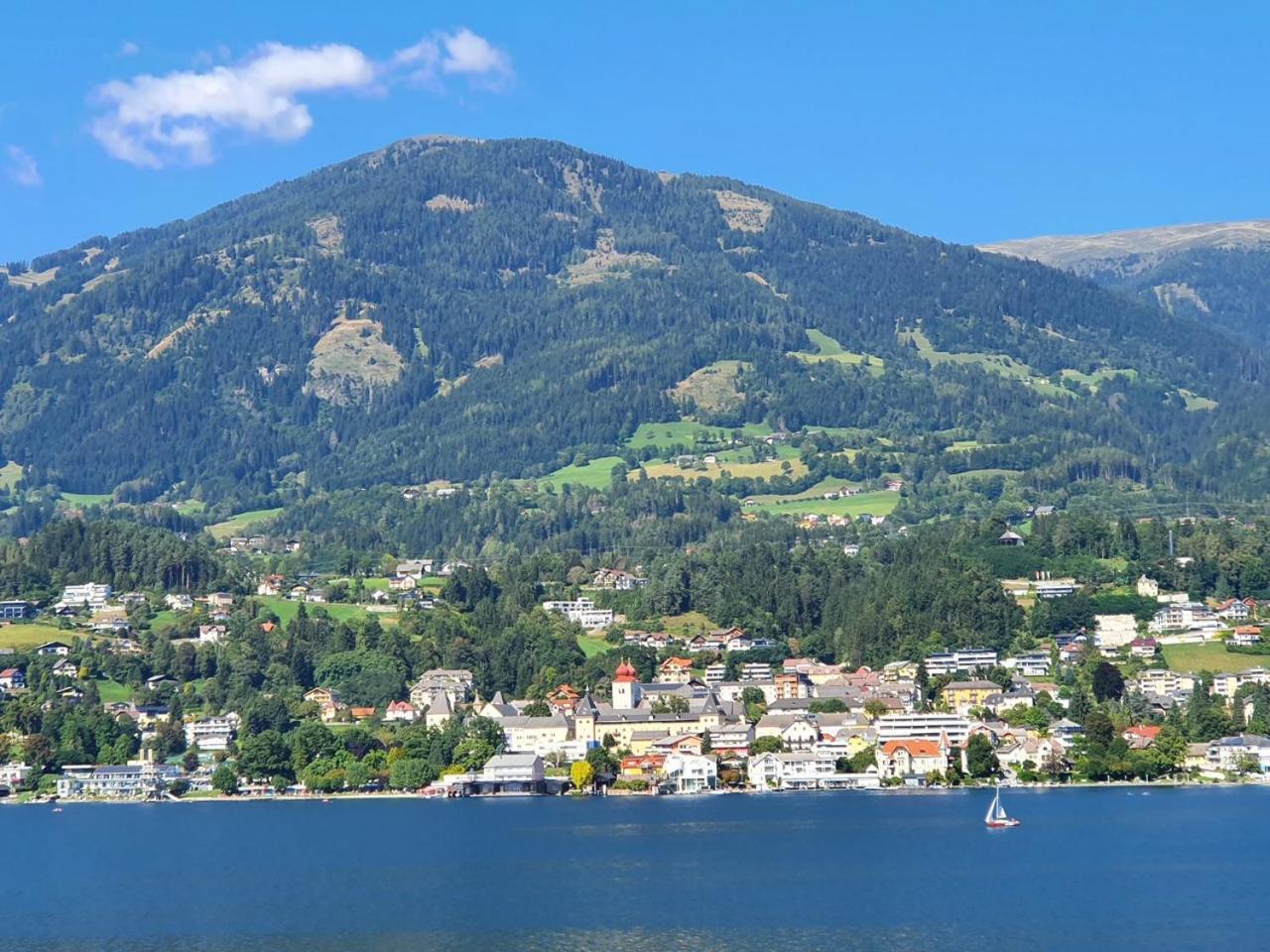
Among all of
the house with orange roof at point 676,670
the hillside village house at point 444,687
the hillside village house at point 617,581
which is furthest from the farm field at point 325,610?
the house with orange roof at point 676,670

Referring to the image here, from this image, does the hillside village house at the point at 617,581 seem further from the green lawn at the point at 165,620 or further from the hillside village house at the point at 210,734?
the hillside village house at the point at 210,734

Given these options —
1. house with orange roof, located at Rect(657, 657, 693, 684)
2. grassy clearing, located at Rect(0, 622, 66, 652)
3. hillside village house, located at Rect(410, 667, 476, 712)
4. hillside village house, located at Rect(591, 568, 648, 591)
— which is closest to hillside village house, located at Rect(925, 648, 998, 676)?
house with orange roof, located at Rect(657, 657, 693, 684)

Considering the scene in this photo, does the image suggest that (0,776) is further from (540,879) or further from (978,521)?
(978,521)

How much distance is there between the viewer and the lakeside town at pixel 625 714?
Answer: 128625 millimetres

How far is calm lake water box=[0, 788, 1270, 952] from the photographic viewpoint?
69375 mm

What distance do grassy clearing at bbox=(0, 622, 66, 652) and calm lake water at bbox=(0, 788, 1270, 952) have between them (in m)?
45.8

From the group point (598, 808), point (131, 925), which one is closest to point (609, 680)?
point (598, 808)

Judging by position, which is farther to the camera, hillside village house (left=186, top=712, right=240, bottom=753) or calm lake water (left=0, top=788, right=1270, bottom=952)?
hillside village house (left=186, top=712, right=240, bottom=753)

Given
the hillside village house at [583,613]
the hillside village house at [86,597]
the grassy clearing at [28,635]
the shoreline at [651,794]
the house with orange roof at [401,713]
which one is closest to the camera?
the shoreline at [651,794]

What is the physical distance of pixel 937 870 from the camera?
81812 mm

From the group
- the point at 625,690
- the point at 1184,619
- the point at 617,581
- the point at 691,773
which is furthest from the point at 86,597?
the point at 1184,619

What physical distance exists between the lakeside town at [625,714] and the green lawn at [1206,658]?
44.2 inches

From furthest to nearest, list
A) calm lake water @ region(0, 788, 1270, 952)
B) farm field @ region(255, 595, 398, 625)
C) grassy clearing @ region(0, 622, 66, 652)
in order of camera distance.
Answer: farm field @ region(255, 595, 398, 625) → grassy clearing @ region(0, 622, 66, 652) → calm lake water @ region(0, 788, 1270, 952)

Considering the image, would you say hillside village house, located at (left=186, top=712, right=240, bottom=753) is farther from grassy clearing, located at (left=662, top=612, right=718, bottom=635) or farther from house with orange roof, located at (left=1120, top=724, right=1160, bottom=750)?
house with orange roof, located at (left=1120, top=724, right=1160, bottom=750)
